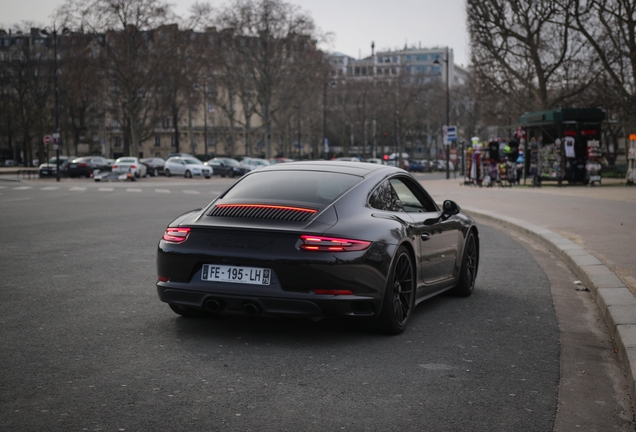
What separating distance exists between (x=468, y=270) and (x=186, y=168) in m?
60.4

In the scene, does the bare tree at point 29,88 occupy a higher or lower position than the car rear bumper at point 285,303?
higher

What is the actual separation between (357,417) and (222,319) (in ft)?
9.27

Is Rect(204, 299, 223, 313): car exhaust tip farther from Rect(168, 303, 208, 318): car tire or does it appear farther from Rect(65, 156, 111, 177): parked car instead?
Rect(65, 156, 111, 177): parked car

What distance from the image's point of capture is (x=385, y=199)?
23.2 ft

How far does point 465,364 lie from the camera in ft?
18.9

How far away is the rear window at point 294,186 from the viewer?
664cm

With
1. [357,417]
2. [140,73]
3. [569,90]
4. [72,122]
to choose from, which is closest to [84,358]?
[357,417]

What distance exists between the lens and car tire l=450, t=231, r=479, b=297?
8.65 m

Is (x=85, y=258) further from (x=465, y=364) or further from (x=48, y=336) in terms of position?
(x=465, y=364)

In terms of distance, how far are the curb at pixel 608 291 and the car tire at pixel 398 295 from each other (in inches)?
60.6

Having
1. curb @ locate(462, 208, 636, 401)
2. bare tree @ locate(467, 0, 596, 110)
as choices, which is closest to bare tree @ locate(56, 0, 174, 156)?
bare tree @ locate(467, 0, 596, 110)

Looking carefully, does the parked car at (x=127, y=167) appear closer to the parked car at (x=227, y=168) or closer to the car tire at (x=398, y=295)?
the parked car at (x=227, y=168)

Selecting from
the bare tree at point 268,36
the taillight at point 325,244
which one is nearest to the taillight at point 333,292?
the taillight at point 325,244

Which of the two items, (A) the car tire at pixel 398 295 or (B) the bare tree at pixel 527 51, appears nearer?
(A) the car tire at pixel 398 295
